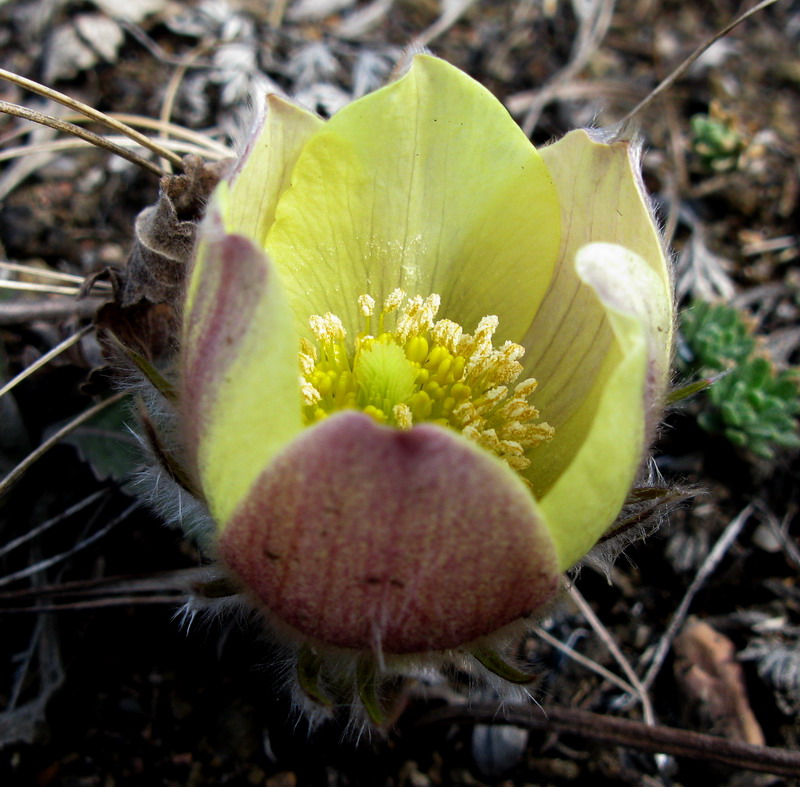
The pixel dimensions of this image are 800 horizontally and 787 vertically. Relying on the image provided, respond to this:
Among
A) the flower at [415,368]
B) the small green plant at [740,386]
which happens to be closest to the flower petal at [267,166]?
the flower at [415,368]

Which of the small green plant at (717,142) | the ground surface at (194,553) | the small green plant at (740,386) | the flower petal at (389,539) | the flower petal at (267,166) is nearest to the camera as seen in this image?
the flower petal at (389,539)

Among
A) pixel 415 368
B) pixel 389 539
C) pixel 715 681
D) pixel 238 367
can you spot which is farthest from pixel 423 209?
pixel 715 681

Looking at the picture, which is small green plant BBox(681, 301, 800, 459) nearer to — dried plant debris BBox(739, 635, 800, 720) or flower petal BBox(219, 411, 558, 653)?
dried plant debris BBox(739, 635, 800, 720)

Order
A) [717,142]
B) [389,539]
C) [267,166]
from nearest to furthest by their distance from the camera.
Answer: [389,539] → [267,166] → [717,142]

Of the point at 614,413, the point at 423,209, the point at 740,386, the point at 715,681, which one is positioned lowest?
the point at 715,681

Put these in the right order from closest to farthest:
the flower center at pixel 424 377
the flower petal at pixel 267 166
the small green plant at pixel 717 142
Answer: the flower petal at pixel 267 166 → the flower center at pixel 424 377 → the small green plant at pixel 717 142

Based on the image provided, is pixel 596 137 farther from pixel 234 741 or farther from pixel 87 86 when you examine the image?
→ pixel 87 86

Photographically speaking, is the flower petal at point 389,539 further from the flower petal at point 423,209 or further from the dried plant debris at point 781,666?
the dried plant debris at point 781,666

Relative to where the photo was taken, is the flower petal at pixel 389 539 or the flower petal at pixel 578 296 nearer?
the flower petal at pixel 389 539

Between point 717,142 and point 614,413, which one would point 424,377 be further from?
point 717,142
